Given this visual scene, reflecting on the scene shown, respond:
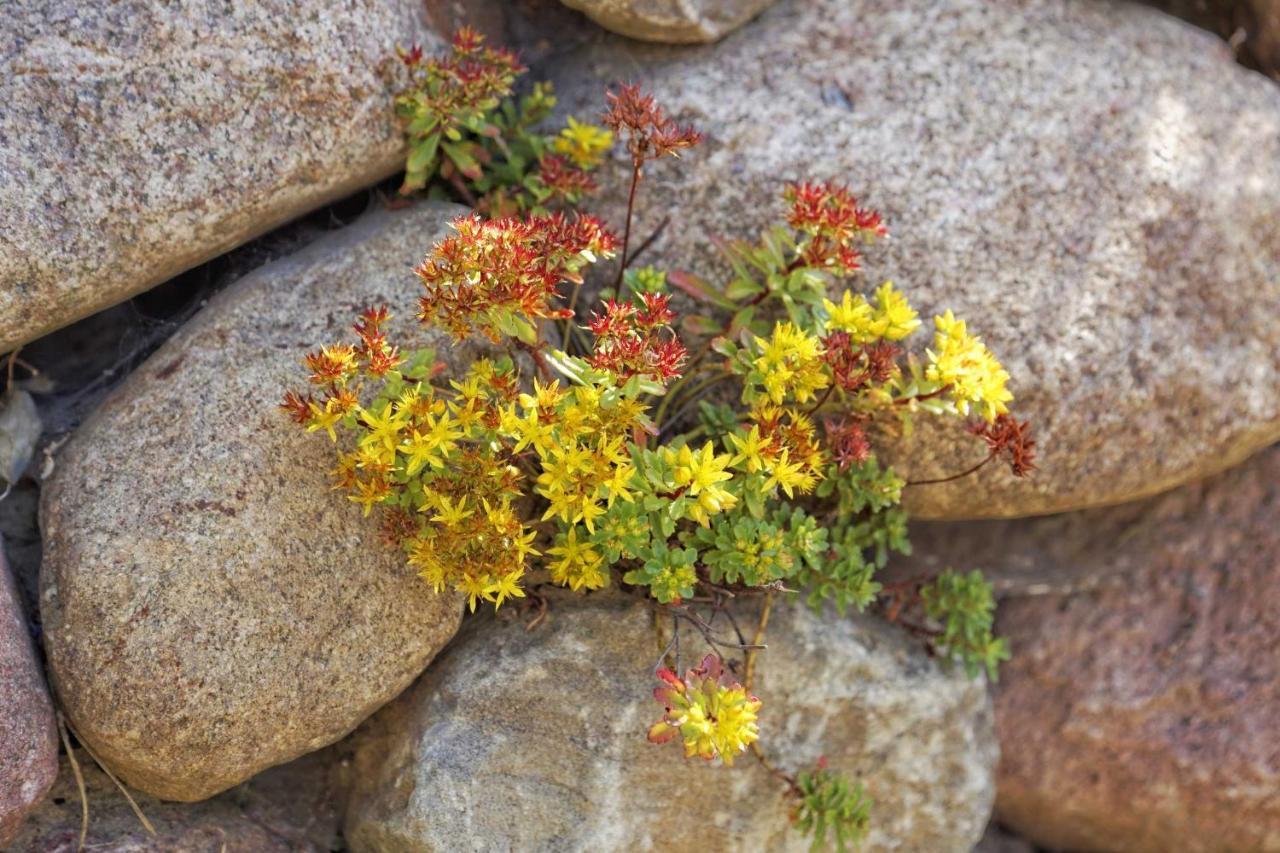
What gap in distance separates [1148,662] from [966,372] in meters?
1.41

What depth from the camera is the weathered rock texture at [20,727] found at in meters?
2.50

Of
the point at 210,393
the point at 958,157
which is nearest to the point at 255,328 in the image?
the point at 210,393

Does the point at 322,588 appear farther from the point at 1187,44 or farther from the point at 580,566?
the point at 1187,44

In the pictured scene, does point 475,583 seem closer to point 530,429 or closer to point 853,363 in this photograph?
point 530,429

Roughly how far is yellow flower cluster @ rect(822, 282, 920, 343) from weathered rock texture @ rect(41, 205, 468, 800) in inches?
37.2

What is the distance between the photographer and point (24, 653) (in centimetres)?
259

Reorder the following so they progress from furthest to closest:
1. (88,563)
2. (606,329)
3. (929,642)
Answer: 1. (929,642)
2. (88,563)
3. (606,329)

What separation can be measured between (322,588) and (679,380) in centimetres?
102

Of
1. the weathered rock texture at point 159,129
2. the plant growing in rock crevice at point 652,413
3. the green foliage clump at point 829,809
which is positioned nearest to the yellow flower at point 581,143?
the plant growing in rock crevice at point 652,413

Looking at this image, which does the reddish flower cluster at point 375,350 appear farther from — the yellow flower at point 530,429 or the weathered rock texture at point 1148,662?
the weathered rock texture at point 1148,662

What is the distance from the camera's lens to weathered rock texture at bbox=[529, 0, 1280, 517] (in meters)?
3.06

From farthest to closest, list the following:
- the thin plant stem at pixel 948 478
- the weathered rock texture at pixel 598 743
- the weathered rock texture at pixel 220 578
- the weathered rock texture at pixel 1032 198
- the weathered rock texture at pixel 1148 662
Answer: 1. the weathered rock texture at pixel 1148 662
2. the weathered rock texture at pixel 1032 198
3. the thin plant stem at pixel 948 478
4. the weathered rock texture at pixel 598 743
5. the weathered rock texture at pixel 220 578

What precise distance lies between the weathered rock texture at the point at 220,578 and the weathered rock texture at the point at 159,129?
269mm

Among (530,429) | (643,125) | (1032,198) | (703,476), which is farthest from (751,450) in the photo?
(1032,198)
